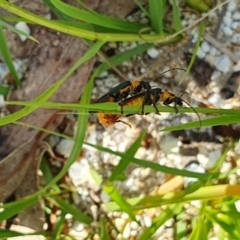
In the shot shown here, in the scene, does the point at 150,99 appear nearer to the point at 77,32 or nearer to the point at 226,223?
the point at 77,32

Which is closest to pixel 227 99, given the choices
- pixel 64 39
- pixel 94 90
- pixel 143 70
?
pixel 143 70

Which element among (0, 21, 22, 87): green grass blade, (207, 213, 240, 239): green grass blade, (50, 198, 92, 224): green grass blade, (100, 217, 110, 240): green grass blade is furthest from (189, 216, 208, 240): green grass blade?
(0, 21, 22, 87): green grass blade

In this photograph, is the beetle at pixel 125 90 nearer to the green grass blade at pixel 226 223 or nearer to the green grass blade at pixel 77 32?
the green grass blade at pixel 77 32

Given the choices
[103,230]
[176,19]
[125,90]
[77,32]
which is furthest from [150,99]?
[103,230]

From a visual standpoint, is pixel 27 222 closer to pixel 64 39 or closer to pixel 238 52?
pixel 64 39

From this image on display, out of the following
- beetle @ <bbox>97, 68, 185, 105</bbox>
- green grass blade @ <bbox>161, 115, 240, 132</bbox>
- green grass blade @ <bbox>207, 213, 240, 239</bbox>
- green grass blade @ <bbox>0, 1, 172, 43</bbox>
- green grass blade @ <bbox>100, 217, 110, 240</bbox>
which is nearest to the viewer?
green grass blade @ <bbox>0, 1, 172, 43</bbox>

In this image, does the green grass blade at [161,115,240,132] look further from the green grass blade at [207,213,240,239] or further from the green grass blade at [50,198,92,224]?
the green grass blade at [50,198,92,224]

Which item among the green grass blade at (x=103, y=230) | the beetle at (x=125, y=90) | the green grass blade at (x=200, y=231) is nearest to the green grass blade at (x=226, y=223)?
the green grass blade at (x=200, y=231)

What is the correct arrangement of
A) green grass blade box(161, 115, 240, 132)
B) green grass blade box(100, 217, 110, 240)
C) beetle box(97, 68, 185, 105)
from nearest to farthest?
green grass blade box(161, 115, 240, 132), beetle box(97, 68, 185, 105), green grass blade box(100, 217, 110, 240)
